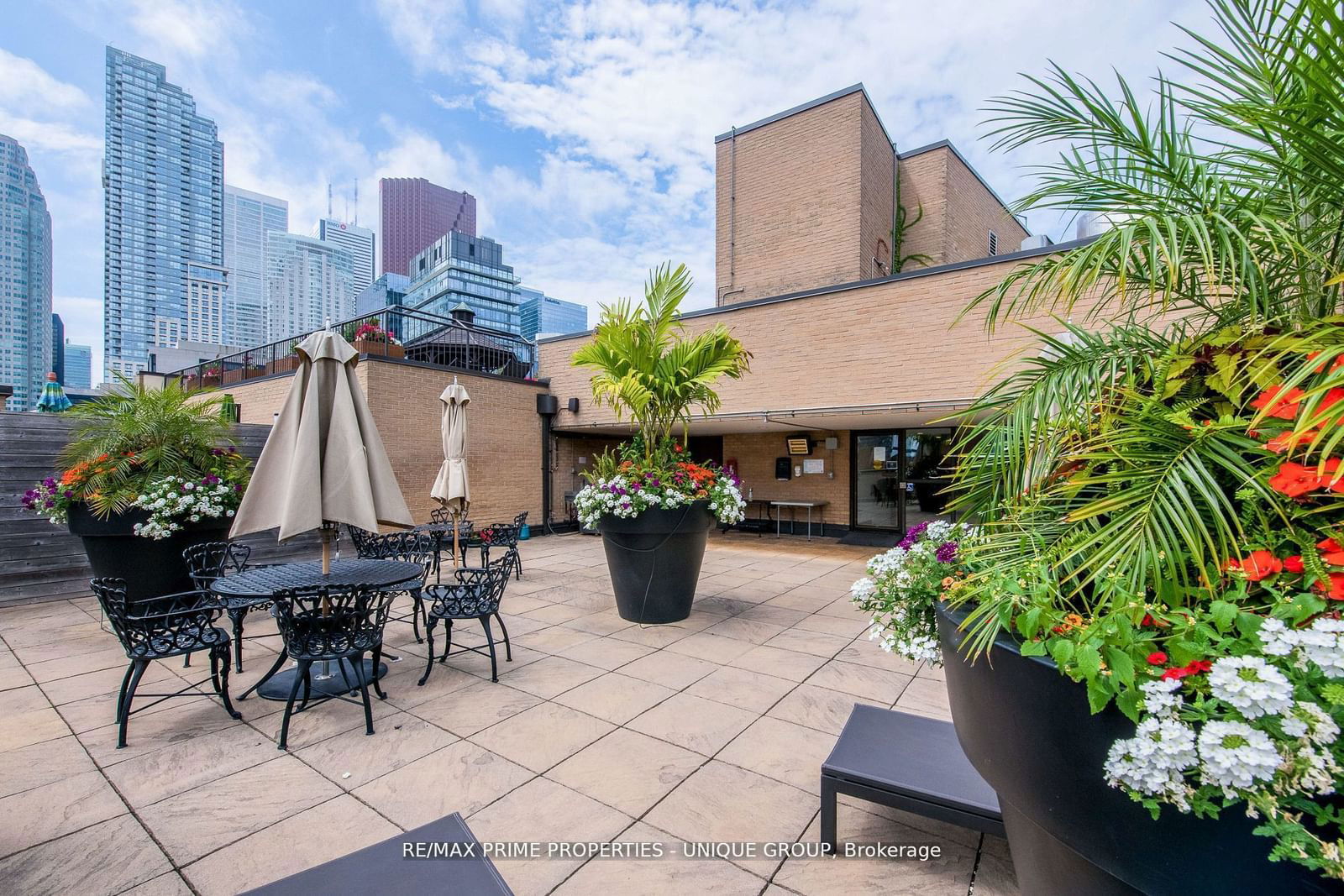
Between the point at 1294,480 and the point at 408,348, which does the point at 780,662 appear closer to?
the point at 1294,480

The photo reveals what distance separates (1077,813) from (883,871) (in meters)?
1.20

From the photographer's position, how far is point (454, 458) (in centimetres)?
687

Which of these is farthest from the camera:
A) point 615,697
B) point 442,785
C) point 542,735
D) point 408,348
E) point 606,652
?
point 408,348

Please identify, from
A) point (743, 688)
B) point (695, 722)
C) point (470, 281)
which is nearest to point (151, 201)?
point (470, 281)

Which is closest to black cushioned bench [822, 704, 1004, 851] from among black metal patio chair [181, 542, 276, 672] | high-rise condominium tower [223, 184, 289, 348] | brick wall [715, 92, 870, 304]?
black metal patio chair [181, 542, 276, 672]

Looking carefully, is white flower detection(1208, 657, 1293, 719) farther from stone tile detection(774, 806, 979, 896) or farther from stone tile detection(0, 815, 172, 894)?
stone tile detection(0, 815, 172, 894)

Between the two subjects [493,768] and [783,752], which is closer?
[493,768]

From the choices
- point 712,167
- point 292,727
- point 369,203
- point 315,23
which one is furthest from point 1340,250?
point 369,203

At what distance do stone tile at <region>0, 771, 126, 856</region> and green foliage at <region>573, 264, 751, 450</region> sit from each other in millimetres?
4009

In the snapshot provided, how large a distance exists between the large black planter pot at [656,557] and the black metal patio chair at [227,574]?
8.47 ft

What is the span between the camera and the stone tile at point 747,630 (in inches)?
188

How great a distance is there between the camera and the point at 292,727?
311 centimetres

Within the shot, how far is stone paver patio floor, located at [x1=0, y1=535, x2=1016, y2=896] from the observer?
2.02 metres

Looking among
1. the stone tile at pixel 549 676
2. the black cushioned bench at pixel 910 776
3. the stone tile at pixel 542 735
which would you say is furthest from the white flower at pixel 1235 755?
the stone tile at pixel 549 676
